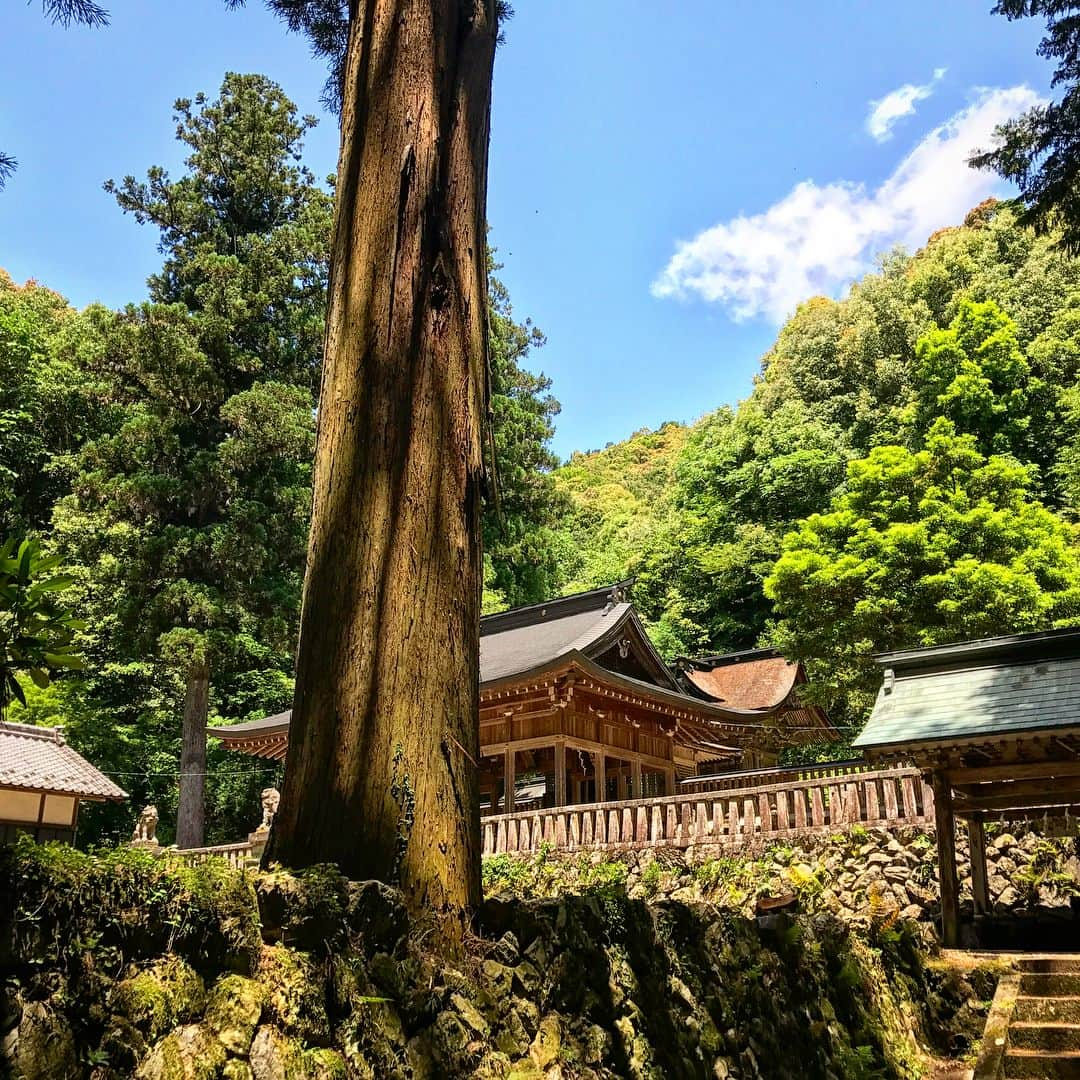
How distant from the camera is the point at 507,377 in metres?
33.6

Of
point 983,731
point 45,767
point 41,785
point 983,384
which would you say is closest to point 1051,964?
point 983,731

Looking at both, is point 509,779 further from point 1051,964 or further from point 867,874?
point 1051,964

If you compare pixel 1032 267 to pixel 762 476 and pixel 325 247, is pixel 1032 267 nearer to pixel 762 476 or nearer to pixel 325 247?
pixel 762 476

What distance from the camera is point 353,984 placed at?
2887mm

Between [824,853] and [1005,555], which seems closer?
[824,853]

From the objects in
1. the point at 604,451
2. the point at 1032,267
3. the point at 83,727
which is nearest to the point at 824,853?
the point at 83,727

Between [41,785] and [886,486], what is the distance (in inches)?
Answer: 685

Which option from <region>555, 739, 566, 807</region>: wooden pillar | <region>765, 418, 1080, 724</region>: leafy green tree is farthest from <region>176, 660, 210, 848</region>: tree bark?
<region>765, 418, 1080, 724</region>: leafy green tree

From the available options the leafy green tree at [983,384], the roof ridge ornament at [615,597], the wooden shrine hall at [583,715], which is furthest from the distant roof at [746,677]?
the leafy green tree at [983,384]

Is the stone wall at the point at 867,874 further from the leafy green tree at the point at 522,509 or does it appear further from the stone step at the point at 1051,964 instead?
the leafy green tree at the point at 522,509

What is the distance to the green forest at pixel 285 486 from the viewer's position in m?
18.9

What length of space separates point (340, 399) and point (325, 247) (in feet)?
65.6

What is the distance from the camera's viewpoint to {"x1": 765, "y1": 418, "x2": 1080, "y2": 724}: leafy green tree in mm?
17391

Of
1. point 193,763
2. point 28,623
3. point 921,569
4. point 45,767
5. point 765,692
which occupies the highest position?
point 921,569
